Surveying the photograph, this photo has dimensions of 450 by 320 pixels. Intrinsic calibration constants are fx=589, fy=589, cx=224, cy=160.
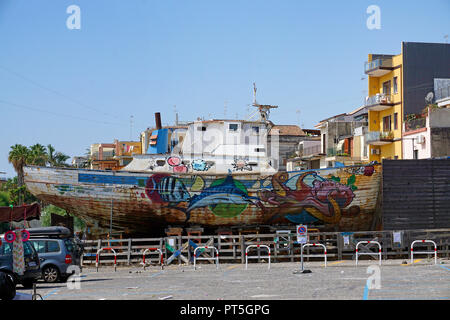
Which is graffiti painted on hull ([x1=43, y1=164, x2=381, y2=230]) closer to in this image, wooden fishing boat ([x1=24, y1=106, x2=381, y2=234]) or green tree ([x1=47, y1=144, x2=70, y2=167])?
wooden fishing boat ([x1=24, y1=106, x2=381, y2=234])

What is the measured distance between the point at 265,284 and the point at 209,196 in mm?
14634

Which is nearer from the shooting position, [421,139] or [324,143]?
[421,139]

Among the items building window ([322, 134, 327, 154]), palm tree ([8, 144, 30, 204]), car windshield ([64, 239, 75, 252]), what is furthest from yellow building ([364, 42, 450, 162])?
palm tree ([8, 144, 30, 204])

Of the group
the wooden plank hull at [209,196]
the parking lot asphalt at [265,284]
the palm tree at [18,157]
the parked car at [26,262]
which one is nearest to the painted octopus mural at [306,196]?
the wooden plank hull at [209,196]

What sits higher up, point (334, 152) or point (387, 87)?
point (387, 87)

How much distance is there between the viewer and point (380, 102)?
1773 inches

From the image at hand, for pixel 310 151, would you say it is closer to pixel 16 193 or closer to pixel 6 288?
pixel 16 193

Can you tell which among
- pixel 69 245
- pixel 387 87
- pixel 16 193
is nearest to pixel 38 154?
pixel 16 193

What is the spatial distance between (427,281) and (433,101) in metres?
30.4

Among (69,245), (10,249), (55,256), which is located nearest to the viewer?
(10,249)

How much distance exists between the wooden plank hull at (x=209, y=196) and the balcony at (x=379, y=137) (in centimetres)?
1377

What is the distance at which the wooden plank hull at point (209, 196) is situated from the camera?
30516mm

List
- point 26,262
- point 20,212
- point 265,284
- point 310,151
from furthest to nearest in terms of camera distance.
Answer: point 310,151 → point 20,212 → point 26,262 → point 265,284
